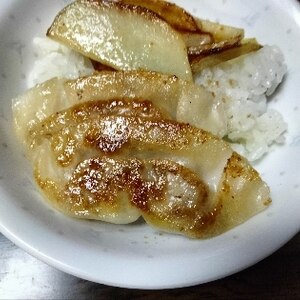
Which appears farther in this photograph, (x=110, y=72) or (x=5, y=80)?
(x=5, y=80)

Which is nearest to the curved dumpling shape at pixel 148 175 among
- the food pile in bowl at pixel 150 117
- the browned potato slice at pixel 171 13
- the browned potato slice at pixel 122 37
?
Result: the food pile in bowl at pixel 150 117

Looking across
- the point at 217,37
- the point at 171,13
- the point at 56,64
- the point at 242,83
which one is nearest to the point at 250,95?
the point at 242,83

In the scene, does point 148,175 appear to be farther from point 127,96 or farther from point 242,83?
point 242,83

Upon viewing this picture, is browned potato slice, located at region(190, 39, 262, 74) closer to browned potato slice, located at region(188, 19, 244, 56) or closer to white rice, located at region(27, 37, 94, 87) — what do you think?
browned potato slice, located at region(188, 19, 244, 56)

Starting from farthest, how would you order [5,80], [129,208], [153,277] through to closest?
[5,80], [129,208], [153,277]

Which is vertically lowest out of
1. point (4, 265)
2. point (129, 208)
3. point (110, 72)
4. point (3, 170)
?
point (4, 265)

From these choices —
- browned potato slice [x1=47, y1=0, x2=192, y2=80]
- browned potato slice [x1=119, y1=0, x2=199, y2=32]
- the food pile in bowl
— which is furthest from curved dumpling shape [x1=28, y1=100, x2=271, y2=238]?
browned potato slice [x1=119, y1=0, x2=199, y2=32]

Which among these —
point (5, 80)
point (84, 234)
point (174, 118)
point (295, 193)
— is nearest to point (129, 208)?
point (84, 234)

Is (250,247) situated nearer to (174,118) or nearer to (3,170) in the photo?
(174,118)
